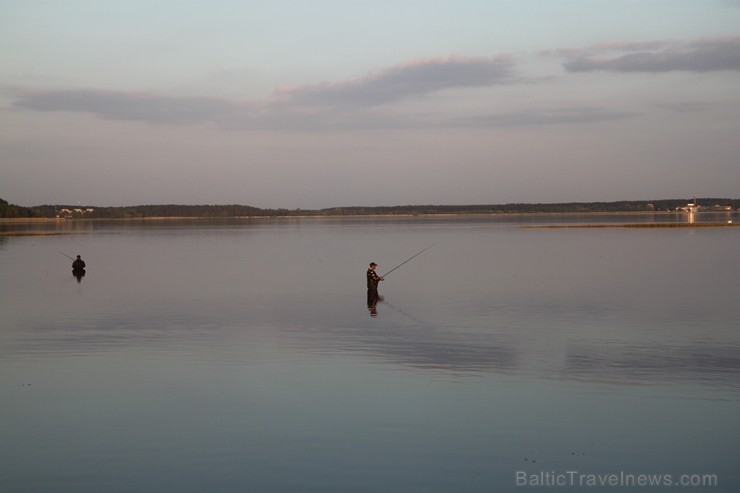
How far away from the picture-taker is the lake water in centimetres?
951

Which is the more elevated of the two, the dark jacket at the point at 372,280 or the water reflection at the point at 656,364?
the dark jacket at the point at 372,280

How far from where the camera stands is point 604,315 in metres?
22.5

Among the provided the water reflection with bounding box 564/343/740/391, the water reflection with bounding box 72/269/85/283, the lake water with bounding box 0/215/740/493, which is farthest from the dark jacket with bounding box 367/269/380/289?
the water reflection with bounding box 72/269/85/283

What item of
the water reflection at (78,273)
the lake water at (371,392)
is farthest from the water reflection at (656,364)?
the water reflection at (78,273)

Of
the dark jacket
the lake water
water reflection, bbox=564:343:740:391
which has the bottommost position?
the lake water

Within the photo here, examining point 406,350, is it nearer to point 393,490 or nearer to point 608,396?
point 608,396

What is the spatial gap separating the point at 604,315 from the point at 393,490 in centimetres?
1484

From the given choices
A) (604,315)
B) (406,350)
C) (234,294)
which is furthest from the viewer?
(234,294)

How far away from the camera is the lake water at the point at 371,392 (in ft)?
31.2

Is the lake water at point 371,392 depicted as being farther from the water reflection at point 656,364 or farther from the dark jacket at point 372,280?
the dark jacket at point 372,280

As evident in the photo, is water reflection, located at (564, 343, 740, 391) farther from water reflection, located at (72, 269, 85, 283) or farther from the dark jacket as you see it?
water reflection, located at (72, 269, 85, 283)

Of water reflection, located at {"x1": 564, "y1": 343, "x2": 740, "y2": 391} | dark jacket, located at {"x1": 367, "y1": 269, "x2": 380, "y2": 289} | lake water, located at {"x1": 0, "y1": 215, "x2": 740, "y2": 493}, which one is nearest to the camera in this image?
lake water, located at {"x1": 0, "y1": 215, "x2": 740, "y2": 493}

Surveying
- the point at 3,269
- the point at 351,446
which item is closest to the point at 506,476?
the point at 351,446

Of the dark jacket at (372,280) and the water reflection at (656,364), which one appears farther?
the dark jacket at (372,280)
